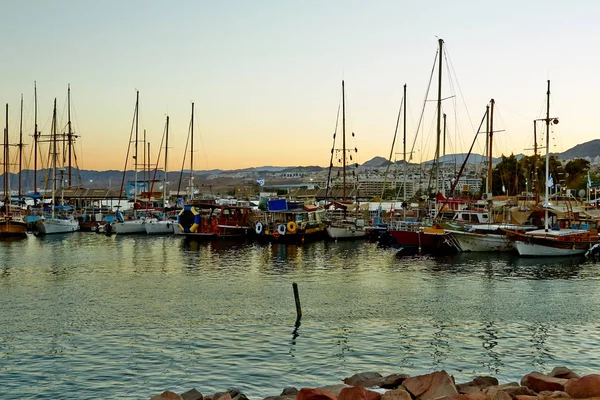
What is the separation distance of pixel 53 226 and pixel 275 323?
6118 centimetres

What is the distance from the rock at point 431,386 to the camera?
14.0 metres

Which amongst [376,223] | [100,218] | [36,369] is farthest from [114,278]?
[100,218]

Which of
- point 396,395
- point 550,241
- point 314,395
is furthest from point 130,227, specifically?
point 396,395

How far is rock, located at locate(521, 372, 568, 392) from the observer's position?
47.7 feet

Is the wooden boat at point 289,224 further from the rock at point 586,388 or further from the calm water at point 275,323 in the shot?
the rock at point 586,388

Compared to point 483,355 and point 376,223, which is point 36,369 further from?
point 376,223

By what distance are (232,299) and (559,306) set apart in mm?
14400

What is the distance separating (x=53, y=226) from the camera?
79.1 m

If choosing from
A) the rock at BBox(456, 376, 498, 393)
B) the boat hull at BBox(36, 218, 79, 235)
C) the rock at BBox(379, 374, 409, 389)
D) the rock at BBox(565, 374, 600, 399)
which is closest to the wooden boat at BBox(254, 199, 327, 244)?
the boat hull at BBox(36, 218, 79, 235)

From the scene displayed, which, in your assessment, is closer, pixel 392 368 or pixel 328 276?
pixel 392 368

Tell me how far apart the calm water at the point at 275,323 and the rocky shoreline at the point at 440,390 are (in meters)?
2.14

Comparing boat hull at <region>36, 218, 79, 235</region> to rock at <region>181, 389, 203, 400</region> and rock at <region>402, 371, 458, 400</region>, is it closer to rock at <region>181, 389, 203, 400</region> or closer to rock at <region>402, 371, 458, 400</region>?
rock at <region>181, 389, 203, 400</region>

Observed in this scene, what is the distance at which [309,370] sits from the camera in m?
18.7

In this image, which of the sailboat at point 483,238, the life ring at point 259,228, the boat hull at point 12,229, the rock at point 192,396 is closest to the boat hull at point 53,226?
the boat hull at point 12,229
